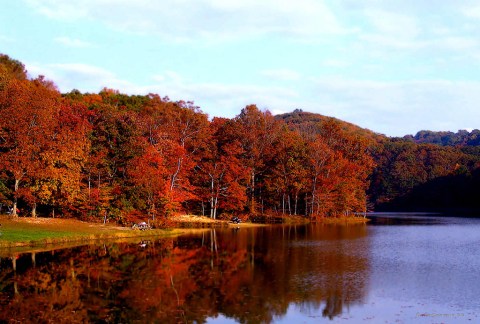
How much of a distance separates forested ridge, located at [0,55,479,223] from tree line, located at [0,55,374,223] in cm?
15

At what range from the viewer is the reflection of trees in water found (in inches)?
776

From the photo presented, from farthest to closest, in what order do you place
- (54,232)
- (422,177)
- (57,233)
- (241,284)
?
1. (422,177)
2. (54,232)
3. (57,233)
4. (241,284)

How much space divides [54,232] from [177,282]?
22594mm

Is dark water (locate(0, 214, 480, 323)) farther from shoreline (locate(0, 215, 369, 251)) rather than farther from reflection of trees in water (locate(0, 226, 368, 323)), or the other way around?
shoreline (locate(0, 215, 369, 251))


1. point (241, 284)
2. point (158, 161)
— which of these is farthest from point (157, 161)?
point (241, 284)

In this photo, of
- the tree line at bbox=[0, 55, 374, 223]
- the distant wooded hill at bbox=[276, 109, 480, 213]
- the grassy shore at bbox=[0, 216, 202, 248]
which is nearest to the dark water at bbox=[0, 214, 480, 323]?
the grassy shore at bbox=[0, 216, 202, 248]

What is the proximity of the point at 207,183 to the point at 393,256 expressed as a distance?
44.6m

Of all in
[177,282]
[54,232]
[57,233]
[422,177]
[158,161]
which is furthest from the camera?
[422,177]

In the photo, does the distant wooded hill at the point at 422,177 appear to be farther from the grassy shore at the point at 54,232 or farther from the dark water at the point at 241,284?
the dark water at the point at 241,284

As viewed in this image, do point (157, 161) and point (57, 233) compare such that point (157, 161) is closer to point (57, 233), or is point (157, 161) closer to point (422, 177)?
point (57, 233)

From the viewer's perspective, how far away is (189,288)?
2417 centimetres

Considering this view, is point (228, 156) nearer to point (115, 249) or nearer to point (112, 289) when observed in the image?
point (115, 249)

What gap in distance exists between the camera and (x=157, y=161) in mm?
59844

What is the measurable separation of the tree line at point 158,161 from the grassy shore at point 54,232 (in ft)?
10.1
